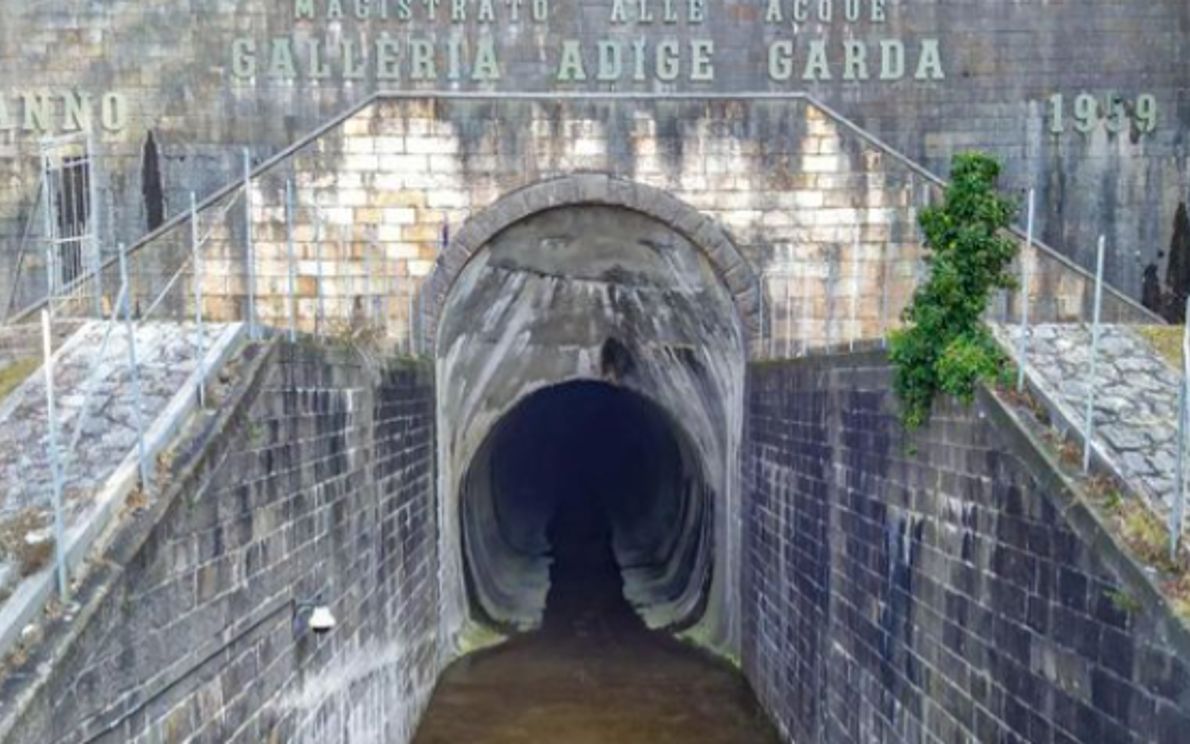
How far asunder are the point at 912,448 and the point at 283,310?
9843mm

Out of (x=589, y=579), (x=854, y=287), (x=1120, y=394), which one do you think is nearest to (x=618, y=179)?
(x=854, y=287)

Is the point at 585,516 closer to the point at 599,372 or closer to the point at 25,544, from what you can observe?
the point at 599,372

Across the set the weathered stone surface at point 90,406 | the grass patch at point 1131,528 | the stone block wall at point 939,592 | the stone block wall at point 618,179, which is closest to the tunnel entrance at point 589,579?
the stone block wall at point 939,592

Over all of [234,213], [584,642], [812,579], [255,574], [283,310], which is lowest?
[584,642]

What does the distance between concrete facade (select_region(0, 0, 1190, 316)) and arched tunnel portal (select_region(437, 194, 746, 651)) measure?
398 centimetres

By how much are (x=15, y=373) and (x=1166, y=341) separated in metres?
9.92

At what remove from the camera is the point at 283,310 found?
643 inches

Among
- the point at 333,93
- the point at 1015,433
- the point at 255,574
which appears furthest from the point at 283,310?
the point at 1015,433

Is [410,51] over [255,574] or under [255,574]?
over

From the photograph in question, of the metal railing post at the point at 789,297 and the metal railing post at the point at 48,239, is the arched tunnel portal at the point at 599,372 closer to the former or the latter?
the metal railing post at the point at 789,297

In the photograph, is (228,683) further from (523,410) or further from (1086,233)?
(523,410)

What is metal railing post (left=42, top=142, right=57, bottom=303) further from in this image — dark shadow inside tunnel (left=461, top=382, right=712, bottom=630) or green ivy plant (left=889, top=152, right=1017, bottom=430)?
dark shadow inside tunnel (left=461, top=382, right=712, bottom=630)

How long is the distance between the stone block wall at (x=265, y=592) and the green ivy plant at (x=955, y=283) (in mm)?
4730

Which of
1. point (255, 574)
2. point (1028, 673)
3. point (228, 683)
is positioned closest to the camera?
point (1028, 673)
